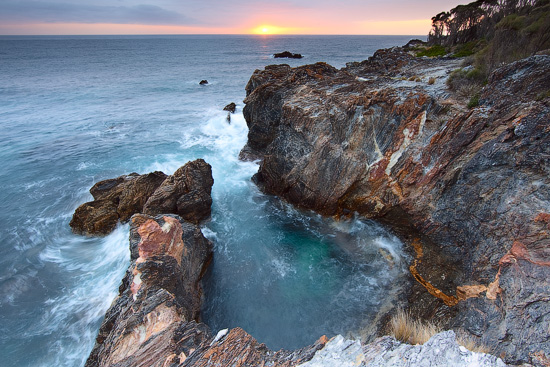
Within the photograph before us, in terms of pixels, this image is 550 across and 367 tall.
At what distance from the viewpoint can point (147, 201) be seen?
1777 cm

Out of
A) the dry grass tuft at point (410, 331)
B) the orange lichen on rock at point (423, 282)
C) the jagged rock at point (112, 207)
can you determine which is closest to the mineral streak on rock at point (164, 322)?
the dry grass tuft at point (410, 331)

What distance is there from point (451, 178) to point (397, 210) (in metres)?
3.44

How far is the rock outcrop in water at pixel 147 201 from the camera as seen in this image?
1784 cm

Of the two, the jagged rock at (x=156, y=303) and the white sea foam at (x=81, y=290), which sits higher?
the jagged rock at (x=156, y=303)

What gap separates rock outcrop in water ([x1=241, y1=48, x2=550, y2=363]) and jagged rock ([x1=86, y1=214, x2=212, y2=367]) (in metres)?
9.35

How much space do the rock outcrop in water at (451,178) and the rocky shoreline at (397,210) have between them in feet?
0.19

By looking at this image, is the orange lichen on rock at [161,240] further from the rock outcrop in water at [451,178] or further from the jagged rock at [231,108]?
the jagged rock at [231,108]

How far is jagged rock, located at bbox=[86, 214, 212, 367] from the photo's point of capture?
8434 millimetres

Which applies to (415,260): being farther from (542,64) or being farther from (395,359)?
(542,64)

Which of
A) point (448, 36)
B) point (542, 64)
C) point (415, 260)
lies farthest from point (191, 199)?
point (448, 36)

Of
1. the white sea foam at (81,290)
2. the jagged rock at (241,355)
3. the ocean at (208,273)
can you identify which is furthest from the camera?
the ocean at (208,273)

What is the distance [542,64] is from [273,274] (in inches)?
730

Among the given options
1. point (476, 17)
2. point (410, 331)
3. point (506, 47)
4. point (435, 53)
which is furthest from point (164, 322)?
point (476, 17)

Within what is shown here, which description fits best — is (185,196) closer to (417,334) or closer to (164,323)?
(164,323)
